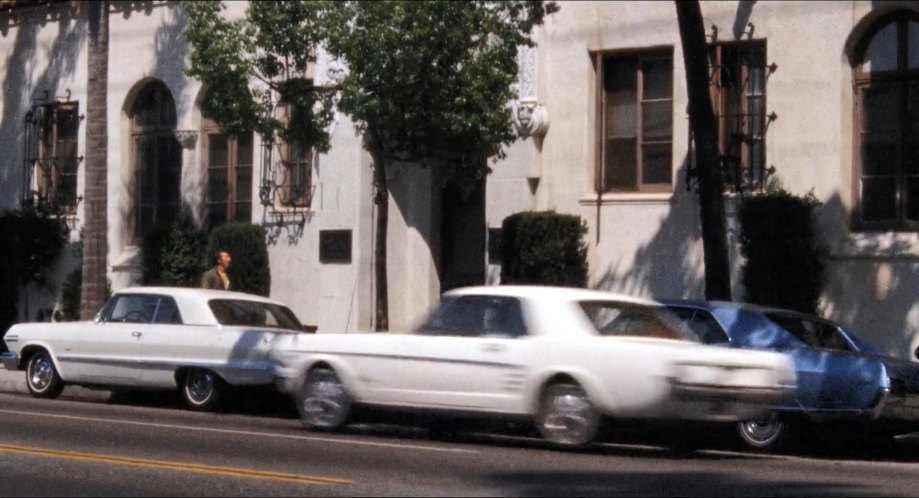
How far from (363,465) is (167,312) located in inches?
288

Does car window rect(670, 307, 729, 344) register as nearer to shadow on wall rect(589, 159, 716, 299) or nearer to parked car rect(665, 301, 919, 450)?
parked car rect(665, 301, 919, 450)

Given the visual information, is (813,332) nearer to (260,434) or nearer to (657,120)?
(260,434)

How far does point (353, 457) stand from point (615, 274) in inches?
408

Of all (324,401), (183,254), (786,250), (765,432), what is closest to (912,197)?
(786,250)

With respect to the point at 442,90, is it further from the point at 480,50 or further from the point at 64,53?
the point at 64,53

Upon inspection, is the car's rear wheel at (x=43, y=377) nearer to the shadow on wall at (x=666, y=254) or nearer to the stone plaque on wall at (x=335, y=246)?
the stone plaque on wall at (x=335, y=246)

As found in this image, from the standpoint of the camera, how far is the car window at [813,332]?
16.7 m

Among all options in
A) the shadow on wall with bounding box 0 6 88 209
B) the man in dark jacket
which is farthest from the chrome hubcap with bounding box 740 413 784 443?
the shadow on wall with bounding box 0 6 88 209

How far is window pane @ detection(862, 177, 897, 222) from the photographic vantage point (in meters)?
21.4

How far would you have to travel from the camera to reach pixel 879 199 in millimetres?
21516

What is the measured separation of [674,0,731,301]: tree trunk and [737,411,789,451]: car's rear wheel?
3384mm

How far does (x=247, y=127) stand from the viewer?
2091cm

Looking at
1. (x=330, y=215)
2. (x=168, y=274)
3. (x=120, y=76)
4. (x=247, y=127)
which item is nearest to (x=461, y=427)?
(x=247, y=127)

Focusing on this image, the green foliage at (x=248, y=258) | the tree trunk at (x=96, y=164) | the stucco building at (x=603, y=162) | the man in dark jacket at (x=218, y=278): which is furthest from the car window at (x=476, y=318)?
the green foliage at (x=248, y=258)
